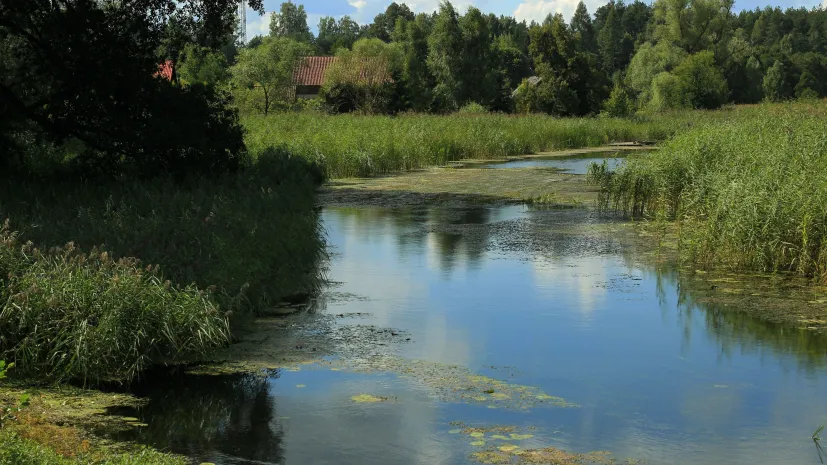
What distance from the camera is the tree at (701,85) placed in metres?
55.2

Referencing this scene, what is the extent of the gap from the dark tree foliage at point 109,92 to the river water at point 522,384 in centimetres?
394

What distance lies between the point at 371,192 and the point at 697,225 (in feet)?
27.5

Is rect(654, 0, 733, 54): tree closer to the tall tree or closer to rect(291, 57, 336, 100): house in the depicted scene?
rect(291, 57, 336, 100): house

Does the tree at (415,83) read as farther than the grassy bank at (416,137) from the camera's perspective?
Yes

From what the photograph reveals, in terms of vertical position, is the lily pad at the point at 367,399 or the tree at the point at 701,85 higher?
the tree at the point at 701,85

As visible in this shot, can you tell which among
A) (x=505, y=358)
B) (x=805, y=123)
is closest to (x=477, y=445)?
(x=505, y=358)

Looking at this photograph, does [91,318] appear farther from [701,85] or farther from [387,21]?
[387,21]

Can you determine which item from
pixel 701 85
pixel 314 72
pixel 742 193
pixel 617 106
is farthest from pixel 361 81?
pixel 742 193

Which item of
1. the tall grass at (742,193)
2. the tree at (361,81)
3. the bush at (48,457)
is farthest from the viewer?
the tree at (361,81)

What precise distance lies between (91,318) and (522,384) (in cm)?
331

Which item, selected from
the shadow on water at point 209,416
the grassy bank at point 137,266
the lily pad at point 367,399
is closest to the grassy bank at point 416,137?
the grassy bank at point 137,266

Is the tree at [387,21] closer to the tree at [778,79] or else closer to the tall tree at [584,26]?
the tall tree at [584,26]

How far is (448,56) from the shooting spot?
51000mm

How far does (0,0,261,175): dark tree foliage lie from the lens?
44.6 feet
